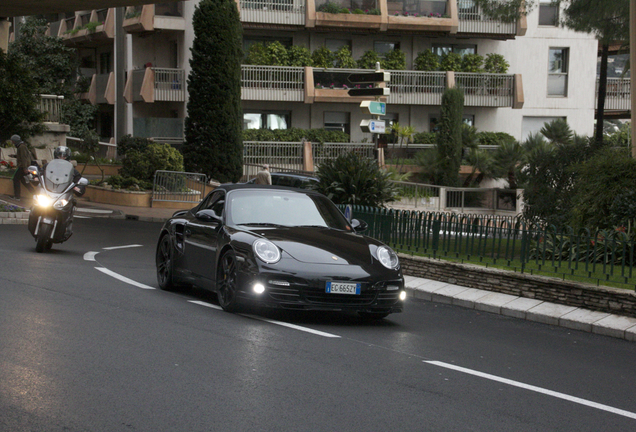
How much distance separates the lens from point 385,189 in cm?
1756

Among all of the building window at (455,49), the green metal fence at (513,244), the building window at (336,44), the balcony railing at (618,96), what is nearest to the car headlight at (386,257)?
the green metal fence at (513,244)

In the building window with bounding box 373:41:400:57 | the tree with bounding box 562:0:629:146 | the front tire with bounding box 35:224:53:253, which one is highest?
the building window with bounding box 373:41:400:57

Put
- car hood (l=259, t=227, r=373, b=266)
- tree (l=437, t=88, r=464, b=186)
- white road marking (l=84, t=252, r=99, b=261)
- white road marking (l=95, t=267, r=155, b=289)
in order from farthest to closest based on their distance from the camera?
1. tree (l=437, t=88, r=464, b=186)
2. white road marking (l=84, t=252, r=99, b=261)
3. white road marking (l=95, t=267, r=155, b=289)
4. car hood (l=259, t=227, r=373, b=266)

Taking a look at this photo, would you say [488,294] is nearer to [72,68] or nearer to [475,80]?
[475,80]

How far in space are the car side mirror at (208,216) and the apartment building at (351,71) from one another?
2738cm

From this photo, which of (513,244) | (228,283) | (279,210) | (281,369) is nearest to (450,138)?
(513,244)

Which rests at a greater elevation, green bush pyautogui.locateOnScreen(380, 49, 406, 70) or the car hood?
green bush pyautogui.locateOnScreen(380, 49, 406, 70)

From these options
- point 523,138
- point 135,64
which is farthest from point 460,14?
point 135,64

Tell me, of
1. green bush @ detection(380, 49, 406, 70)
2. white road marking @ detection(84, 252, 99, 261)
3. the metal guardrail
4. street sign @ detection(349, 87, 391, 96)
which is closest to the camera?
white road marking @ detection(84, 252, 99, 261)

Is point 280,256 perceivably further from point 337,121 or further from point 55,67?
point 55,67

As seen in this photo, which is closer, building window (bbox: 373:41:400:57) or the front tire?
the front tire

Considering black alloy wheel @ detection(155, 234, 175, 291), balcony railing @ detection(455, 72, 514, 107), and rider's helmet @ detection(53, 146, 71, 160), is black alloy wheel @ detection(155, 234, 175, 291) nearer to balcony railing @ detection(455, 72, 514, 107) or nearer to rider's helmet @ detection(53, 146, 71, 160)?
rider's helmet @ detection(53, 146, 71, 160)

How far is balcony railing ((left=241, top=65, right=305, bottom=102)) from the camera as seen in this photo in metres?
37.2

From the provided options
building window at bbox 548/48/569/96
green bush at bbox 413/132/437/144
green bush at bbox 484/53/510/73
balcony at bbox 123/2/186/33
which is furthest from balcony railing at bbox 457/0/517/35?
balcony at bbox 123/2/186/33
